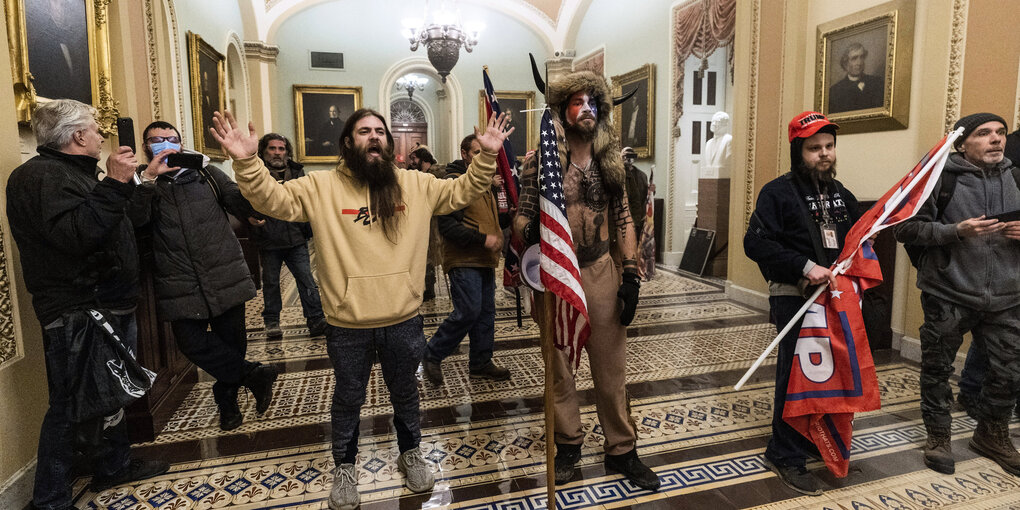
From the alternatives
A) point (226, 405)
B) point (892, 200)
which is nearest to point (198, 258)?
point (226, 405)

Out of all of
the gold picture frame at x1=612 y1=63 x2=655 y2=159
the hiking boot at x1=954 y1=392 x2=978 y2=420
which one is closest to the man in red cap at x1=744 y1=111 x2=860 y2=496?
the hiking boot at x1=954 y1=392 x2=978 y2=420

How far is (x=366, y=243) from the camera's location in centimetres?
227

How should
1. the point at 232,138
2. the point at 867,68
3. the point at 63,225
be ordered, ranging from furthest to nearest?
the point at 867,68 < the point at 63,225 < the point at 232,138

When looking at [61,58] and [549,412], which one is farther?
[61,58]

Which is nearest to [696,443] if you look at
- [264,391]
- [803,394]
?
[803,394]

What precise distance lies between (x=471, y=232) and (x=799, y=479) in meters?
2.13

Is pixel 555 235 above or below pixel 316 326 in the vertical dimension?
above

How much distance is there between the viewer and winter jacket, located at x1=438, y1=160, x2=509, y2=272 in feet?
11.2

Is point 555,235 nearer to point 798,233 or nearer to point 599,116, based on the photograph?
point 599,116

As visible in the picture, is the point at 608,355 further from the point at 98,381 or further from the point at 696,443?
the point at 98,381

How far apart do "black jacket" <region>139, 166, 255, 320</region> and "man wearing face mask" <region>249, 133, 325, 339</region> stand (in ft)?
4.67

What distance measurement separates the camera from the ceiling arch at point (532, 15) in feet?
33.1

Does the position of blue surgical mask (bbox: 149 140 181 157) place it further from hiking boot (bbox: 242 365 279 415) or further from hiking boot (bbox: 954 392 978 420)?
hiking boot (bbox: 954 392 978 420)

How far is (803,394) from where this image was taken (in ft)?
8.33
